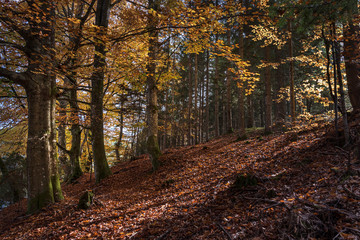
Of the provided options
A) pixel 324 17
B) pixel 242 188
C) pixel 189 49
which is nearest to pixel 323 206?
pixel 242 188

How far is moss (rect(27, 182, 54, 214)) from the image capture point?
5.50 metres

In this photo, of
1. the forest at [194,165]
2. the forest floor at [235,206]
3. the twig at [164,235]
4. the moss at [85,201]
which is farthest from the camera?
the moss at [85,201]

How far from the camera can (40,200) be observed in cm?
558

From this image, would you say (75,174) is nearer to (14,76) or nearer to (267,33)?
(14,76)

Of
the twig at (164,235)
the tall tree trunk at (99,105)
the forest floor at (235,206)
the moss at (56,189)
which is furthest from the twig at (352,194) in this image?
the tall tree trunk at (99,105)

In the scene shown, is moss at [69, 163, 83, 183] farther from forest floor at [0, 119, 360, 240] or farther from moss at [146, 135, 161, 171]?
forest floor at [0, 119, 360, 240]

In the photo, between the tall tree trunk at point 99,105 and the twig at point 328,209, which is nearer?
the twig at point 328,209

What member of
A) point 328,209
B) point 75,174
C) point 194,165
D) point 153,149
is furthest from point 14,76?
point 75,174

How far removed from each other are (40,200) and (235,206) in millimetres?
5918

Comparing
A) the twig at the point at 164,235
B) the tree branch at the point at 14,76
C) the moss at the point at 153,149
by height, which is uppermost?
the tree branch at the point at 14,76

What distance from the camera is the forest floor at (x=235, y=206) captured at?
2328 millimetres

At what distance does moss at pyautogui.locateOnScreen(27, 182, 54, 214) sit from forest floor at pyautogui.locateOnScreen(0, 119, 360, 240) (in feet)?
0.86

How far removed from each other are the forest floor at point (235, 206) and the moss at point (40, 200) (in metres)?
0.26

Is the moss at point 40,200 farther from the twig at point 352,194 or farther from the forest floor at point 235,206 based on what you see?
the twig at point 352,194
